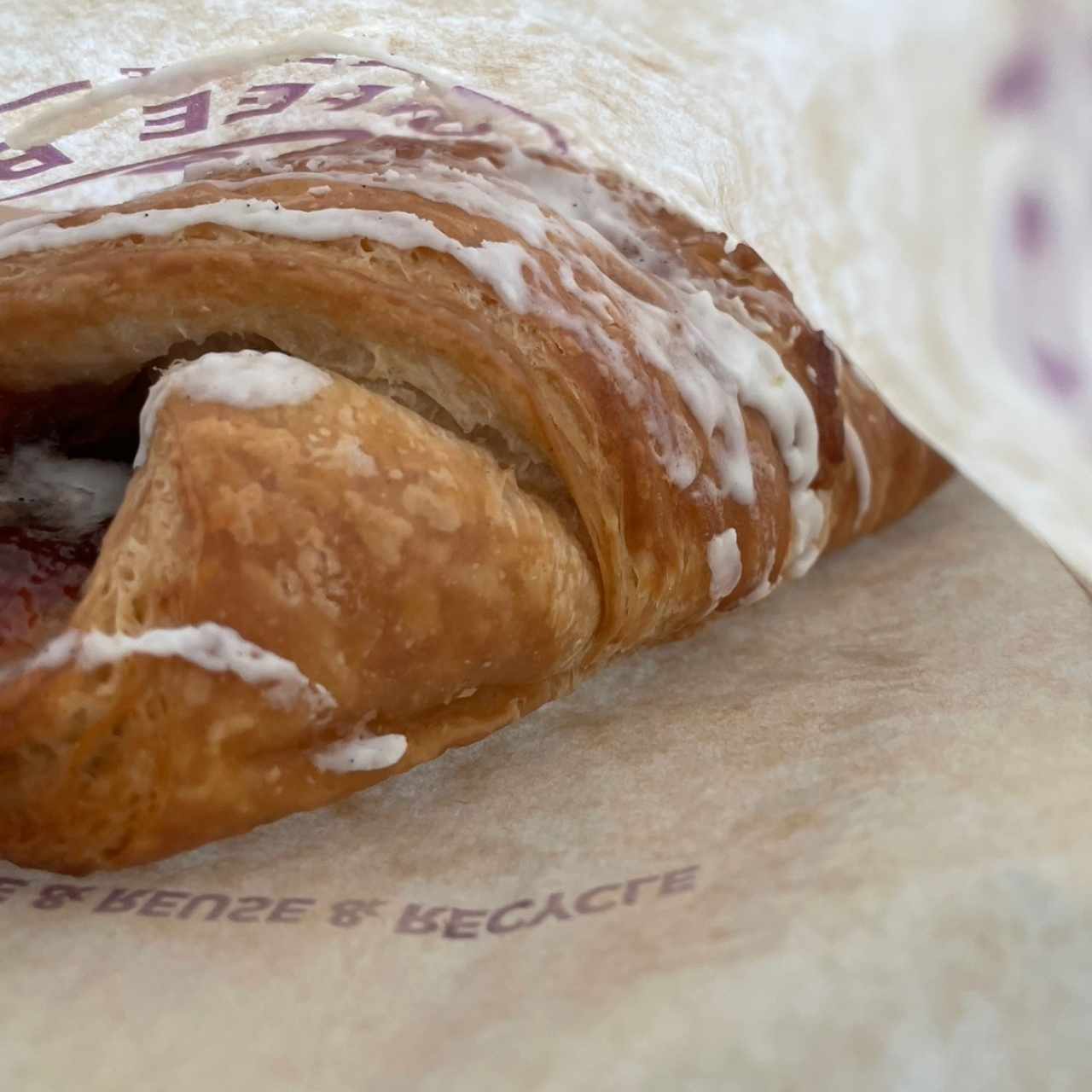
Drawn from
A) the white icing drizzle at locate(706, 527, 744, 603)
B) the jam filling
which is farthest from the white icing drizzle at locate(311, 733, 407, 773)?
the white icing drizzle at locate(706, 527, 744, 603)

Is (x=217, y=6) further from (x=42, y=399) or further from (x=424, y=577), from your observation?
(x=424, y=577)

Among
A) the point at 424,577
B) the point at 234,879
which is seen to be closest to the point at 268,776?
the point at 234,879

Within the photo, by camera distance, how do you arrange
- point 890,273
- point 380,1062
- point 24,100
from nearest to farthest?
point 380,1062 → point 890,273 → point 24,100

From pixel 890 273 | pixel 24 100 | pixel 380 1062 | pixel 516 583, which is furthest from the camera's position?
pixel 24 100

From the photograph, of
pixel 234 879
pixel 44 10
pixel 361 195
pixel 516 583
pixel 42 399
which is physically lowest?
pixel 234 879

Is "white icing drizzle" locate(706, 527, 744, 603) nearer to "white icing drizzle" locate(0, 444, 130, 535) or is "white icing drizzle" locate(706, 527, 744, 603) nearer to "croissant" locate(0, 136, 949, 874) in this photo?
"croissant" locate(0, 136, 949, 874)

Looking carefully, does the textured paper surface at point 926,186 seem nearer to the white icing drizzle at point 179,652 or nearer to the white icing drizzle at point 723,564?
the white icing drizzle at point 723,564
